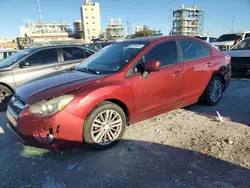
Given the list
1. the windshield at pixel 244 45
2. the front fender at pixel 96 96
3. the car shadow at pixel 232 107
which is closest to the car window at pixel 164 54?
the front fender at pixel 96 96

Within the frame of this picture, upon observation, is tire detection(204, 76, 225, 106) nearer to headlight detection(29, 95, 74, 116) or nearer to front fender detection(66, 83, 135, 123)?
front fender detection(66, 83, 135, 123)

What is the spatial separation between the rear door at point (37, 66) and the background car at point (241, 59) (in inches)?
255

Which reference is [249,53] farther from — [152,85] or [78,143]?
[78,143]

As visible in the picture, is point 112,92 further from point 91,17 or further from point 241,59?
point 91,17

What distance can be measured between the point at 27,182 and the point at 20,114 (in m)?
0.88

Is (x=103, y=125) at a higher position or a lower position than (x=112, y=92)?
lower

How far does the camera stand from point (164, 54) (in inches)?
159

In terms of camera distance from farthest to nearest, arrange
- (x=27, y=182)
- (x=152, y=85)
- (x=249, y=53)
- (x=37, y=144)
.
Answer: (x=249, y=53), (x=152, y=85), (x=37, y=144), (x=27, y=182)

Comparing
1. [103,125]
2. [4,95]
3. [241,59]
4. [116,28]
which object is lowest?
[4,95]

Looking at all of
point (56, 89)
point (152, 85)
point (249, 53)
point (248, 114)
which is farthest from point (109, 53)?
point (249, 53)

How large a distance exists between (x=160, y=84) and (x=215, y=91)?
198 centimetres

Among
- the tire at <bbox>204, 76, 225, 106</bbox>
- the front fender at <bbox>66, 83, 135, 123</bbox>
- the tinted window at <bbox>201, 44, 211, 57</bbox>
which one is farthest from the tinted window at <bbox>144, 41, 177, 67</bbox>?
the tire at <bbox>204, 76, 225, 106</bbox>

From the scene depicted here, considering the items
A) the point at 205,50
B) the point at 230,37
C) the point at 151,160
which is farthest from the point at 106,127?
the point at 230,37

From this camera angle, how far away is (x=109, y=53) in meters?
4.24
